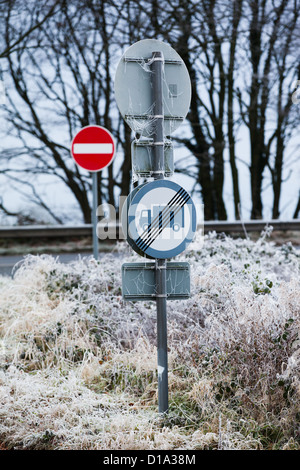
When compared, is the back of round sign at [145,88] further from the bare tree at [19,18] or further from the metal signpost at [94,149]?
the bare tree at [19,18]

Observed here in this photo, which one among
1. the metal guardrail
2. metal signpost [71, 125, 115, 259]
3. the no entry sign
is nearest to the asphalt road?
the metal guardrail

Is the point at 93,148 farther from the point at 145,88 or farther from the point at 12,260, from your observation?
the point at 12,260

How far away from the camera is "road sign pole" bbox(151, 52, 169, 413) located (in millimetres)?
3306

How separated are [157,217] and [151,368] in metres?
1.37

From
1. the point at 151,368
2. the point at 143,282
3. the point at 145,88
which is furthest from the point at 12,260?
the point at 145,88

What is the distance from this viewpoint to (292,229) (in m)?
12.5

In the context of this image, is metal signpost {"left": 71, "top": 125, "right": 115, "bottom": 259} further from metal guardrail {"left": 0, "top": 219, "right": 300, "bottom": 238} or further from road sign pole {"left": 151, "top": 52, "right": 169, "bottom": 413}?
metal guardrail {"left": 0, "top": 219, "right": 300, "bottom": 238}

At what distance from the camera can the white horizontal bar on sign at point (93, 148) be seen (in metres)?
7.02

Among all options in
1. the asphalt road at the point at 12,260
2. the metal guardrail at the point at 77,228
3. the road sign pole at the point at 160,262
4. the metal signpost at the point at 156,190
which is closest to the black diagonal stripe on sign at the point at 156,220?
the metal signpost at the point at 156,190

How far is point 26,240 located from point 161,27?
608 cm

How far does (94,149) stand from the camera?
277 inches

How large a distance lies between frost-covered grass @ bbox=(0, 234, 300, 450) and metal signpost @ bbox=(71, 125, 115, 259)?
196 centimetres

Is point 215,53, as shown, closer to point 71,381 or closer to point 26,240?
point 26,240
